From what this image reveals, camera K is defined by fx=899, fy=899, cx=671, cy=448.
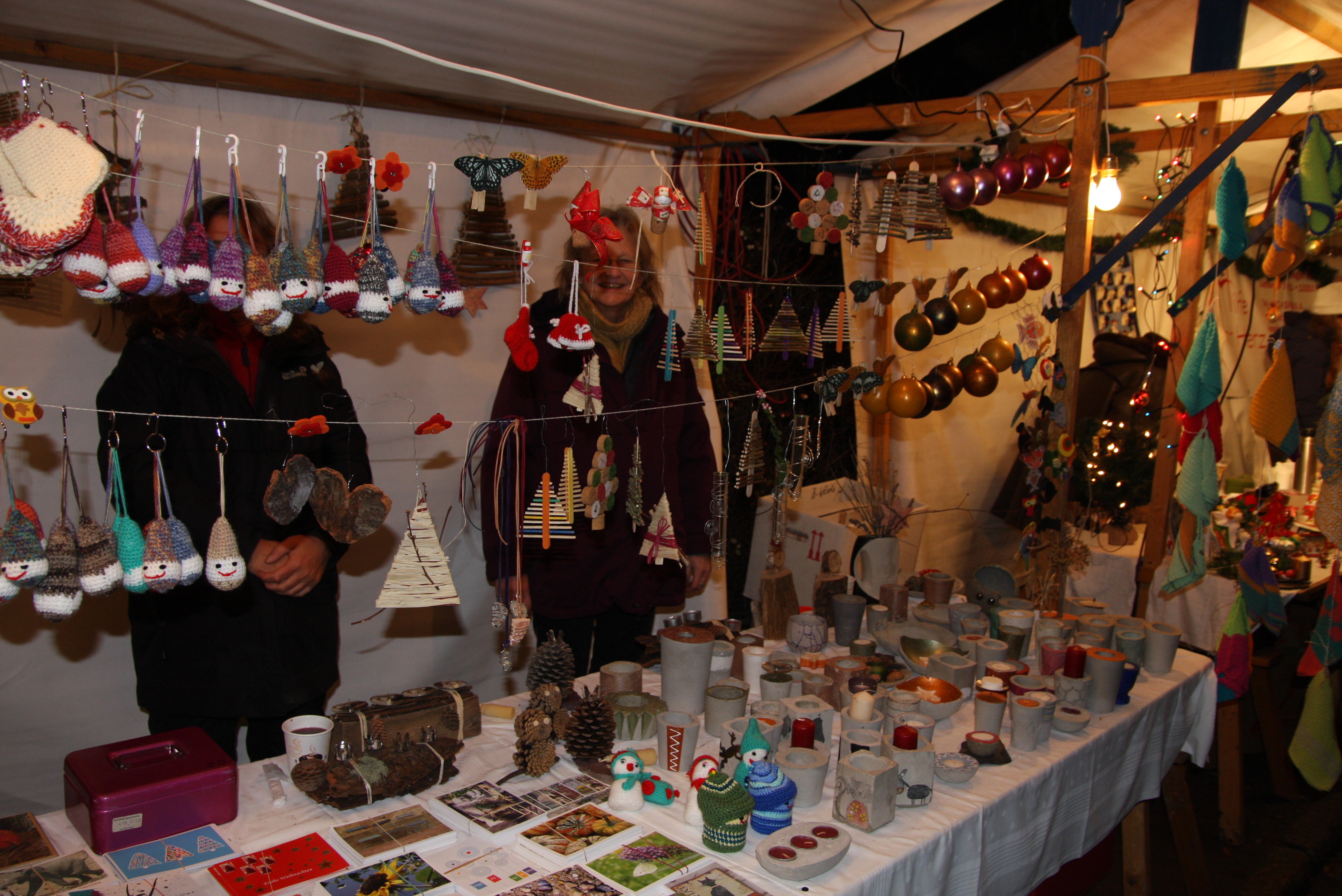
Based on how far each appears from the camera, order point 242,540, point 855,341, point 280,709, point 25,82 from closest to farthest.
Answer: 1. point 25,82
2. point 242,540
3. point 280,709
4. point 855,341

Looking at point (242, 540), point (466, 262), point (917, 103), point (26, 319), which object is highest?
point (917, 103)

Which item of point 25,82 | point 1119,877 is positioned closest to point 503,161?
point 25,82

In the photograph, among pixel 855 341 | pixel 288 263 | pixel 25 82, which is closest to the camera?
pixel 25 82

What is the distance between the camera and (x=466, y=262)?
250cm

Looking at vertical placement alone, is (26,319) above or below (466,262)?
below

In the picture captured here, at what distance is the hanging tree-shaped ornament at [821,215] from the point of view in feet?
7.53

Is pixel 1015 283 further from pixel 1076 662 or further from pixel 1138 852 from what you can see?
pixel 1138 852

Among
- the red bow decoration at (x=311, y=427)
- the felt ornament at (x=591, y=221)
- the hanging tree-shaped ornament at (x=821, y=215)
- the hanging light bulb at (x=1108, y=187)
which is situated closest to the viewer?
the red bow decoration at (x=311, y=427)

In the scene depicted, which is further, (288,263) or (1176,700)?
(1176,700)

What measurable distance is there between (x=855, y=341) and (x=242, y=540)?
2600 mm

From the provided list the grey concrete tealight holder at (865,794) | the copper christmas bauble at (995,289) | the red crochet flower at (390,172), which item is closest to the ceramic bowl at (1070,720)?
the grey concrete tealight holder at (865,794)

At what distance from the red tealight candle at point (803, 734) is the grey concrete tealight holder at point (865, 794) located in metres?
0.11

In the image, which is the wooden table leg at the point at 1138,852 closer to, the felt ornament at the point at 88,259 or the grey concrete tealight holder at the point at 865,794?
the grey concrete tealight holder at the point at 865,794

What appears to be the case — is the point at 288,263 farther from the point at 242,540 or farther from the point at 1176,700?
the point at 1176,700
